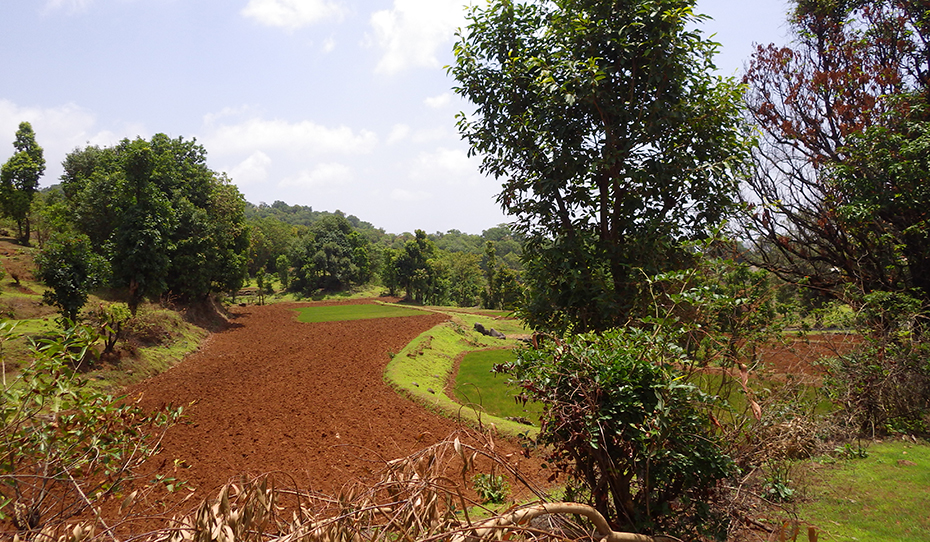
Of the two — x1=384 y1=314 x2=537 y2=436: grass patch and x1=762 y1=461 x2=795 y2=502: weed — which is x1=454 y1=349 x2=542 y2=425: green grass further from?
x1=762 y1=461 x2=795 y2=502: weed

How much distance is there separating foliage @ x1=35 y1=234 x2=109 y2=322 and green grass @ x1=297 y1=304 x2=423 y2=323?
1987 cm

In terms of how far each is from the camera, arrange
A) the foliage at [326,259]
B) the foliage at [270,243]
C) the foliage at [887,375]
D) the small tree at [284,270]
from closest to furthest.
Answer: the foliage at [887,375], the foliage at [326,259], the small tree at [284,270], the foliage at [270,243]

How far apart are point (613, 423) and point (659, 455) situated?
49cm

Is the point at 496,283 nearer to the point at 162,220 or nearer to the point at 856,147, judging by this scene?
the point at 162,220

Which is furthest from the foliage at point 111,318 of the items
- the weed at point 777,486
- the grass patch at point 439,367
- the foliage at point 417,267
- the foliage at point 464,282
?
the foliage at point 464,282

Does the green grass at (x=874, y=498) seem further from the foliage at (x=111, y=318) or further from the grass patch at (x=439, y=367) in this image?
the foliage at (x=111, y=318)

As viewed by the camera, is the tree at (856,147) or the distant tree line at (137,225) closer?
the tree at (856,147)

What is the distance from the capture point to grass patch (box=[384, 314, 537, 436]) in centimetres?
1312

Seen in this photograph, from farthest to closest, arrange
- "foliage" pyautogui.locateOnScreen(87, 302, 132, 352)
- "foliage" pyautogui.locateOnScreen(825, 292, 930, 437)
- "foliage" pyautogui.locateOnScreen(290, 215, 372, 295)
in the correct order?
"foliage" pyautogui.locateOnScreen(290, 215, 372, 295) < "foliage" pyautogui.locateOnScreen(87, 302, 132, 352) < "foliage" pyautogui.locateOnScreen(825, 292, 930, 437)

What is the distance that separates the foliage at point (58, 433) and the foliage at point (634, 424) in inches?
136

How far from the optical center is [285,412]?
13.4 metres

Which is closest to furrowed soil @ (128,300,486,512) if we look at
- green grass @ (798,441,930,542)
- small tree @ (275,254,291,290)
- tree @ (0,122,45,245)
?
green grass @ (798,441,930,542)

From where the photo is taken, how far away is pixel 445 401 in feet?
48.3

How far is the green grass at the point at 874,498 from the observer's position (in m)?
4.97
